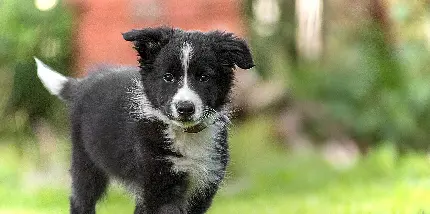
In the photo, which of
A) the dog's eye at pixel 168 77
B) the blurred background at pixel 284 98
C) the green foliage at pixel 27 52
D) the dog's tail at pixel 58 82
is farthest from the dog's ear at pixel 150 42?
the green foliage at pixel 27 52

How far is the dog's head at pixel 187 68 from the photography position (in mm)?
5234

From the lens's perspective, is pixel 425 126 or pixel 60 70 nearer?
pixel 60 70

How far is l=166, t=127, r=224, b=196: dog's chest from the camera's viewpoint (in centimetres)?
557

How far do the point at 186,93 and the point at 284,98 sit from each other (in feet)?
30.3

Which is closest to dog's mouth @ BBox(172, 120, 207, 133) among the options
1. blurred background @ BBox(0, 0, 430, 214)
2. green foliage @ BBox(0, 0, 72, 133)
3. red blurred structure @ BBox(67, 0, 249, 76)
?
blurred background @ BBox(0, 0, 430, 214)

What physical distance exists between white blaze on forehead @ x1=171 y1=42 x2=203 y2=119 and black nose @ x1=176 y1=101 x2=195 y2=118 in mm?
23

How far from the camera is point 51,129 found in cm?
1169

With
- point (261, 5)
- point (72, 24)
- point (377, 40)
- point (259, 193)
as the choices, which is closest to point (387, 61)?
point (377, 40)

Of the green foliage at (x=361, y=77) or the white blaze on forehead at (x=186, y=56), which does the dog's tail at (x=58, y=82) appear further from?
the green foliage at (x=361, y=77)

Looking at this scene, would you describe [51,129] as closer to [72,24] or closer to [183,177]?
[72,24]

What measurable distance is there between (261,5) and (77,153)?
8465mm

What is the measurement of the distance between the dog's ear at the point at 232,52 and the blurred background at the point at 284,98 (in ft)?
9.08

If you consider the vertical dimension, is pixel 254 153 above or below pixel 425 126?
below

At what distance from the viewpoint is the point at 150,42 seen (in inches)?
217
